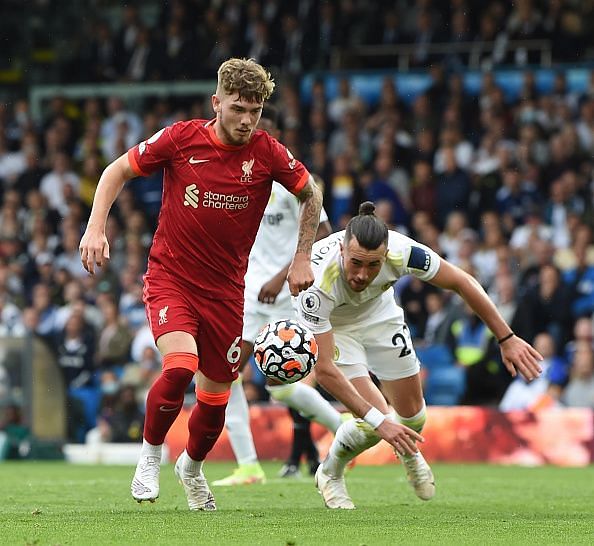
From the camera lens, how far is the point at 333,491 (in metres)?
8.28

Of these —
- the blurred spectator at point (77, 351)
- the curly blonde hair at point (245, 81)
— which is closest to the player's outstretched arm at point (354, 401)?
the curly blonde hair at point (245, 81)

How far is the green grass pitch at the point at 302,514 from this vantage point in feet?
20.7

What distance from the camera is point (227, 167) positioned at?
757 cm

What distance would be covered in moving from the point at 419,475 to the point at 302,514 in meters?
1.02

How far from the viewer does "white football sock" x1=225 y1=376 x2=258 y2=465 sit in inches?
405

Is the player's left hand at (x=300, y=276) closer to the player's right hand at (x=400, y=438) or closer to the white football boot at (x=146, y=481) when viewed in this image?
the player's right hand at (x=400, y=438)

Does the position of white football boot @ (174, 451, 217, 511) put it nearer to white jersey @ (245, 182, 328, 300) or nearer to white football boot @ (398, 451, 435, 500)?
white football boot @ (398, 451, 435, 500)

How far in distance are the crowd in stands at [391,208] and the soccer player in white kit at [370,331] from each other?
6284mm

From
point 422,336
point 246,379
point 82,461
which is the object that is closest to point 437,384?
point 422,336

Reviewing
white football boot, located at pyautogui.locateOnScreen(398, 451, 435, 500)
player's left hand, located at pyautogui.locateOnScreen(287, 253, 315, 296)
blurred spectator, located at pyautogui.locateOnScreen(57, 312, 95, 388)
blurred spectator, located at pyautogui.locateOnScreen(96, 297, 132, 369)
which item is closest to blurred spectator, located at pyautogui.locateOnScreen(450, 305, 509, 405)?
blurred spectator, located at pyautogui.locateOnScreen(96, 297, 132, 369)

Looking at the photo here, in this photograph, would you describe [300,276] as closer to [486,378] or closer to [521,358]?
[521,358]

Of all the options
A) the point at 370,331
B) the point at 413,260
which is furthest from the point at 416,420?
the point at 413,260

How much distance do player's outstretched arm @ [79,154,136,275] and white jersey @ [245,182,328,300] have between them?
324 centimetres

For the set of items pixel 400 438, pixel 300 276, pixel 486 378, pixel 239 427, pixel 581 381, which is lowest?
pixel 486 378
